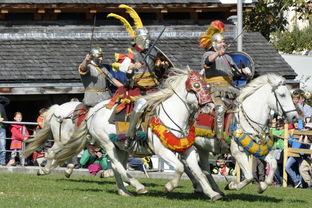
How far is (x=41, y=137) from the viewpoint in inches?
787

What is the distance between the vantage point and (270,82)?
52.7 feet

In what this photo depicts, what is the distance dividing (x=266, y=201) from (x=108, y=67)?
175 inches

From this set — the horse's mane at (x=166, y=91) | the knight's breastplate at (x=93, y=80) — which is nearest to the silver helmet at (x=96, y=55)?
the knight's breastplate at (x=93, y=80)

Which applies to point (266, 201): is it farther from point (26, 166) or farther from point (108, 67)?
point (26, 166)

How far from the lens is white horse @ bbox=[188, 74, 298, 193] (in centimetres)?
1587

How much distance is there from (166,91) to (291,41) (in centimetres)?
3299

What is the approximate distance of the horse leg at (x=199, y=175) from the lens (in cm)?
1535

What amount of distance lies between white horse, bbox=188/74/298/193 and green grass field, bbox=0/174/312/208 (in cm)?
68

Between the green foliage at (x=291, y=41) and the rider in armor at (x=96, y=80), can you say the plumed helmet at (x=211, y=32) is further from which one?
the green foliage at (x=291, y=41)

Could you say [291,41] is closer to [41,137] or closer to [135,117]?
[41,137]

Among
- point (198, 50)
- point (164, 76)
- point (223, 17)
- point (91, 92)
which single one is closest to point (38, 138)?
point (91, 92)

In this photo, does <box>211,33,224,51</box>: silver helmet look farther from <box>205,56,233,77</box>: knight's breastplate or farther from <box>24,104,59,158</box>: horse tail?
<box>24,104,59,158</box>: horse tail

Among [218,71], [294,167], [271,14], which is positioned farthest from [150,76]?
[271,14]

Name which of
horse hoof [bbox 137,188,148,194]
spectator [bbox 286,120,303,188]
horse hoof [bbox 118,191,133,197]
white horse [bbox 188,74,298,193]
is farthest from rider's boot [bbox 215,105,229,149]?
Result: spectator [bbox 286,120,303,188]
